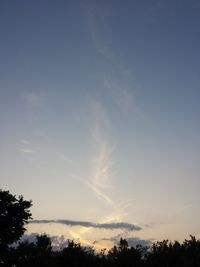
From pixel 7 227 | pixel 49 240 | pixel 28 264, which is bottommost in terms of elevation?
pixel 28 264

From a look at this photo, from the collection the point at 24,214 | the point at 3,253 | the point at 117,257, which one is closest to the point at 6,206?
the point at 24,214

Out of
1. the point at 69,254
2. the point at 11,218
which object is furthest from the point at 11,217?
the point at 69,254

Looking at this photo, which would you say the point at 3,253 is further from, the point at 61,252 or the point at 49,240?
the point at 49,240

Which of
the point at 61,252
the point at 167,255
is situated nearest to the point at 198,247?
the point at 167,255

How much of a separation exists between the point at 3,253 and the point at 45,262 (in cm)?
624

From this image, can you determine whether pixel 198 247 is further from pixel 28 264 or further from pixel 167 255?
pixel 28 264

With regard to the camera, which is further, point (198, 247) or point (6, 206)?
point (198, 247)

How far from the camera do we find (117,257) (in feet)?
197

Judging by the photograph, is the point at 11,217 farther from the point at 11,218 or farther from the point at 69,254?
the point at 69,254

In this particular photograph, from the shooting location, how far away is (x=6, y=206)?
6275 centimetres

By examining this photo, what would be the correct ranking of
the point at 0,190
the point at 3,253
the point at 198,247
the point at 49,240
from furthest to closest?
the point at 49,240
the point at 198,247
the point at 0,190
the point at 3,253

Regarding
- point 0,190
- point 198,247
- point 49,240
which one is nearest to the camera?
point 0,190

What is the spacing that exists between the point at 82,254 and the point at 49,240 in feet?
88.5

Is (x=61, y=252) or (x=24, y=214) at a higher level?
(x=24, y=214)
